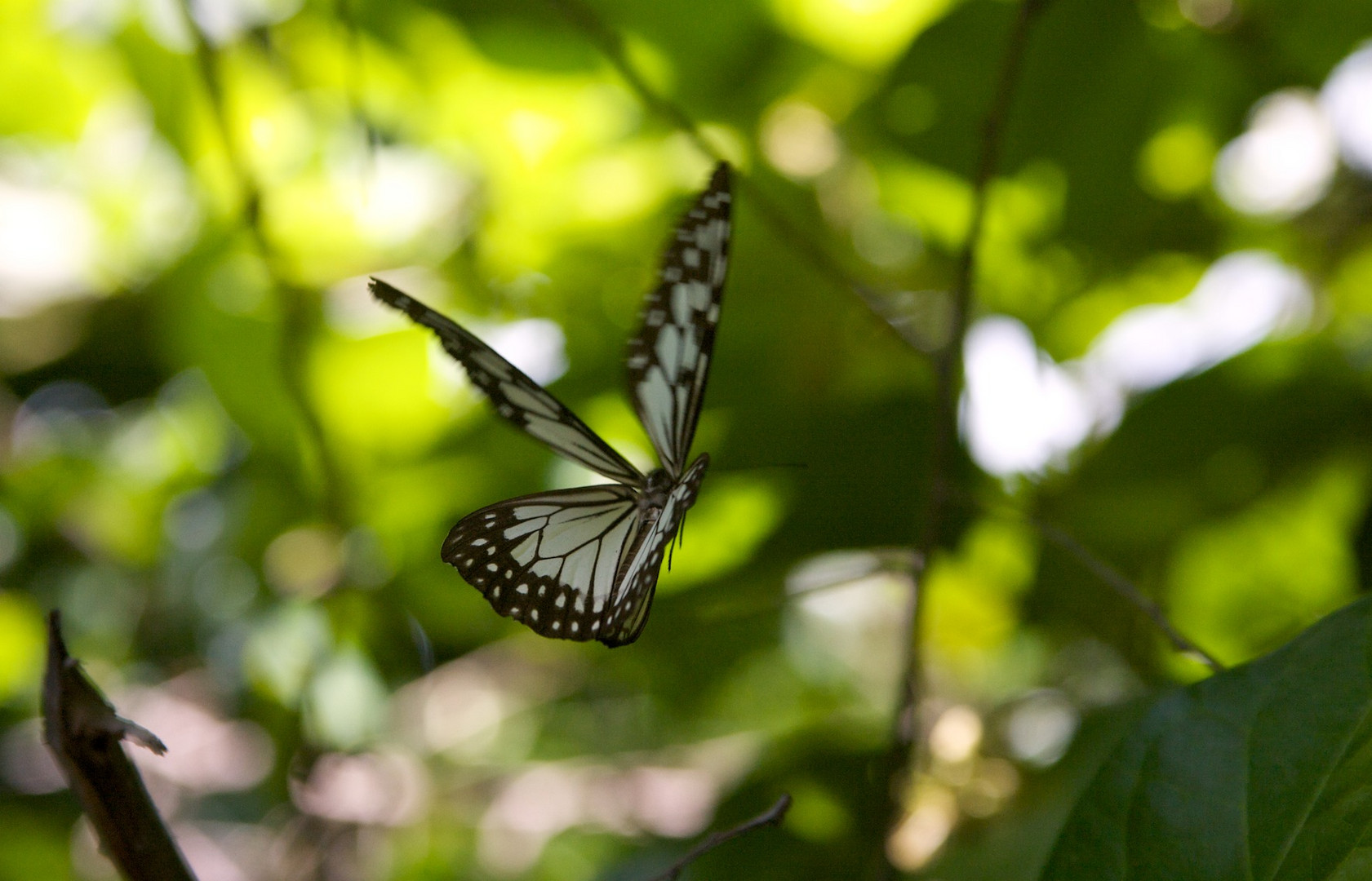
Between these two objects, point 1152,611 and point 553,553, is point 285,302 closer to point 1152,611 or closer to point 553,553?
point 553,553

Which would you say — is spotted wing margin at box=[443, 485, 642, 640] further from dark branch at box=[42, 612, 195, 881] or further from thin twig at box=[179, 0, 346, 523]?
thin twig at box=[179, 0, 346, 523]

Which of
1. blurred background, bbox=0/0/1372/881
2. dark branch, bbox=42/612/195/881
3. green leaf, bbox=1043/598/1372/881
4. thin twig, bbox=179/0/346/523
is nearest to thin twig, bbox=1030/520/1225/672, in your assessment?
green leaf, bbox=1043/598/1372/881

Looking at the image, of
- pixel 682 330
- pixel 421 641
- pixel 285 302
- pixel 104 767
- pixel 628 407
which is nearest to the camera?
pixel 104 767

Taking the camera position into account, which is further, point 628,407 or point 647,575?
point 628,407

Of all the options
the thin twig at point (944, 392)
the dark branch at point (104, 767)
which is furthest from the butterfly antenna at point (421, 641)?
the dark branch at point (104, 767)

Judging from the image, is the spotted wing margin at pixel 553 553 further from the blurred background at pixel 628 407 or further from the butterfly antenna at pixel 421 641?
the butterfly antenna at pixel 421 641

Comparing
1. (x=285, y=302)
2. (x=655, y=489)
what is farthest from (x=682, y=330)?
(x=285, y=302)
